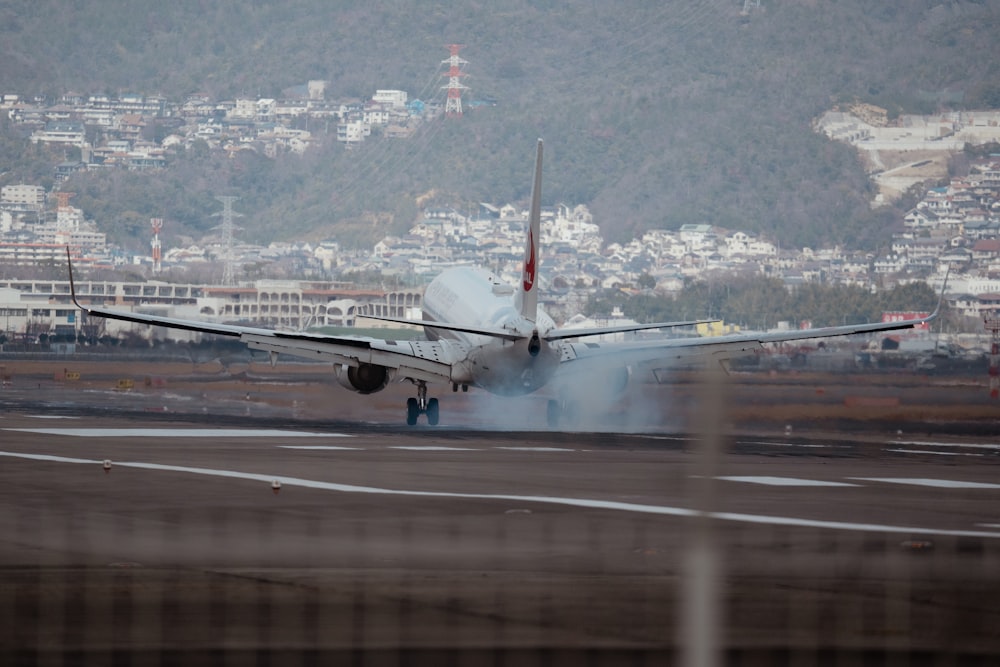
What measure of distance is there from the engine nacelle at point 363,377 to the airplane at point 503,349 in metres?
0.03

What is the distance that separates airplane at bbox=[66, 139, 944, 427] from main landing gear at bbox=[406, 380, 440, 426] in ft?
0.10

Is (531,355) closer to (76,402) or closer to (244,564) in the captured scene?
(76,402)

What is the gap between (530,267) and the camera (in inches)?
1986

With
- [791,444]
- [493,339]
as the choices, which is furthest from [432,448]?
[791,444]

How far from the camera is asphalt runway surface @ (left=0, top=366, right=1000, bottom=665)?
1500cm

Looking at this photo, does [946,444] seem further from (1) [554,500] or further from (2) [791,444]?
(1) [554,500]

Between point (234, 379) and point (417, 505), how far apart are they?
70334mm

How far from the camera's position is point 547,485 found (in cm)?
3131

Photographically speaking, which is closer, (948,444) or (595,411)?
(948,444)

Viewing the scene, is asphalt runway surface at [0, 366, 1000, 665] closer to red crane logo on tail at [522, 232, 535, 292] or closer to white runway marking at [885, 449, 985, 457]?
white runway marking at [885, 449, 985, 457]

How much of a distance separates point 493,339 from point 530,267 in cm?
240

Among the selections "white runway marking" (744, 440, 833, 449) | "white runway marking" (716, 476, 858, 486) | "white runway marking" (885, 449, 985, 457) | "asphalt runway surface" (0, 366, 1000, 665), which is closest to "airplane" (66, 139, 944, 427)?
"white runway marking" (744, 440, 833, 449)

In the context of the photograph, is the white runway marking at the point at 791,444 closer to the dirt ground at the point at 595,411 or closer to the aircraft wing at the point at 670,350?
the dirt ground at the point at 595,411

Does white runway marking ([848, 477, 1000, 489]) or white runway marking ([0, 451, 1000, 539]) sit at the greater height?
white runway marking ([848, 477, 1000, 489])
